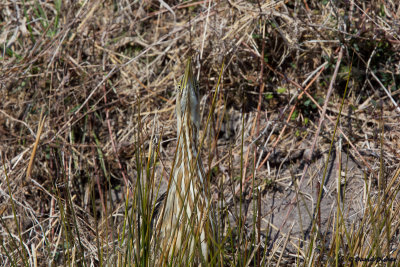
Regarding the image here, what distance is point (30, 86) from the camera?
8.29ft

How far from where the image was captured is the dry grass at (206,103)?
2100mm

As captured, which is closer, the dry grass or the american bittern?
the american bittern

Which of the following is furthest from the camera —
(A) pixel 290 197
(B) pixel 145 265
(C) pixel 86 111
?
(C) pixel 86 111

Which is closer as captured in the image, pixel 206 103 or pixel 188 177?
pixel 188 177

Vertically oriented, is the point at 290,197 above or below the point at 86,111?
below

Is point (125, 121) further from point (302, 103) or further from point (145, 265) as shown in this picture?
point (145, 265)

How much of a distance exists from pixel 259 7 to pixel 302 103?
479mm

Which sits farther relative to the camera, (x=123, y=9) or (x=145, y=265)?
(x=123, y=9)

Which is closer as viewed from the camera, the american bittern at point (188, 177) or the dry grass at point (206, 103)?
the american bittern at point (188, 177)

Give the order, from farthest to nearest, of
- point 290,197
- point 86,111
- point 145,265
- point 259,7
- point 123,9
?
1. point 123,9
2. point 86,111
3. point 259,7
4. point 290,197
5. point 145,265

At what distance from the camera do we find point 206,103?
7.77 ft

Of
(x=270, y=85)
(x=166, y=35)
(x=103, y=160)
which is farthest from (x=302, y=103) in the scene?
(x=103, y=160)

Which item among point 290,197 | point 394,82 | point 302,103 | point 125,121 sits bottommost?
point 290,197

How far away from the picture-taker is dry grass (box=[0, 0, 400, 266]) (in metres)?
2.10
